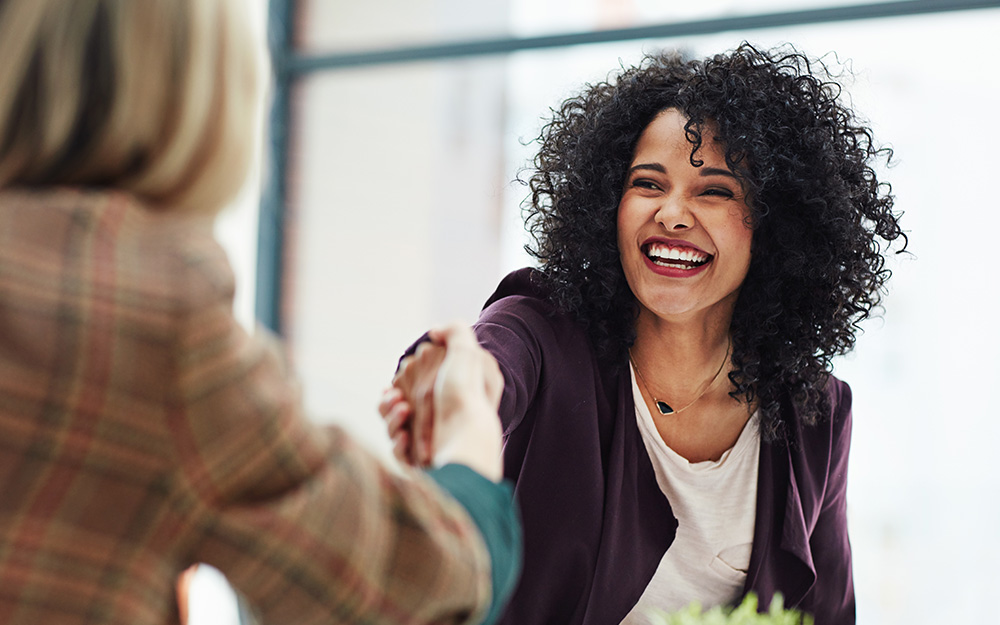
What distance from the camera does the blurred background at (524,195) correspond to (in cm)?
280

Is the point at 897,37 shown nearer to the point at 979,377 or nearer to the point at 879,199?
Result: the point at 979,377

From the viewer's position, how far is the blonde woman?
71 cm

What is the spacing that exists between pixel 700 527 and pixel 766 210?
1.91 ft

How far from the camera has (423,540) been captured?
0.82 m

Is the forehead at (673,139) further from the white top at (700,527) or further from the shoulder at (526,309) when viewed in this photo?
the white top at (700,527)

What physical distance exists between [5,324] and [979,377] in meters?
2.76

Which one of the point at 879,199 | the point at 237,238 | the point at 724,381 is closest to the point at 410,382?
the point at 724,381

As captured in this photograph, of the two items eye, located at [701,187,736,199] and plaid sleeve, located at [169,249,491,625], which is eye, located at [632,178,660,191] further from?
plaid sleeve, located at [169,249,491,625]

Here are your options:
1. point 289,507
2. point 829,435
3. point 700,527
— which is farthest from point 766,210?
point 289,507

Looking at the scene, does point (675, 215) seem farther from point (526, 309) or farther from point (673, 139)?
point (526, 309)

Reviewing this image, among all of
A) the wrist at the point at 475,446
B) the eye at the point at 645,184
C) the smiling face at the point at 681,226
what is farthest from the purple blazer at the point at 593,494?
the wrist at the point at 475,446

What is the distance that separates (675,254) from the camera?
1.66m

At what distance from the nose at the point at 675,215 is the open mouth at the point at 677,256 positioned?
4 centimetres

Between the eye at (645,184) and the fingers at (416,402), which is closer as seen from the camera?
the fingers at (416,402)
